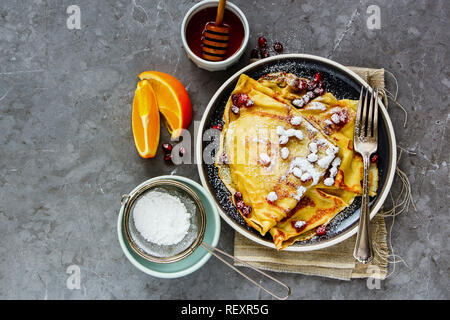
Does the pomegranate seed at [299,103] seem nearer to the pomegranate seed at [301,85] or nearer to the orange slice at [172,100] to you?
the pomegranate seed at [301,85]

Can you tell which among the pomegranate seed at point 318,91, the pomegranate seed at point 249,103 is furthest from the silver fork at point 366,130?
the pomegranate seed at point 249,103

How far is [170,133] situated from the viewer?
2432 mm

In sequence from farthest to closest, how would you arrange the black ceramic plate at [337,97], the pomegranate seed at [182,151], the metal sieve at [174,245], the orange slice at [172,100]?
the pomegranate seed at [182,151], the orange slice at [172,100], the black ceramic plate at [337,97], the metal sieve at [174,245]

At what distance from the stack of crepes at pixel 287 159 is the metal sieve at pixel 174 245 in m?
0.23

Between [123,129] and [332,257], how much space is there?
4.78 feet

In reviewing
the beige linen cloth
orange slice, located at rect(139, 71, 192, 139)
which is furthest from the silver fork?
orange slice, located at rect(139, 71, 192, 139)

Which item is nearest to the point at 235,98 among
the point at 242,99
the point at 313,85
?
the point at 242,99

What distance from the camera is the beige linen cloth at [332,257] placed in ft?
7.64

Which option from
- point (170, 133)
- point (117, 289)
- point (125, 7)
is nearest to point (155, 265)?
point (117, 289)

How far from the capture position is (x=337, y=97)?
7.34 feet

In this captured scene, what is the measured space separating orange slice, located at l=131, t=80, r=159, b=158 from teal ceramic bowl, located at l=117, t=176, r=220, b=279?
0.26m

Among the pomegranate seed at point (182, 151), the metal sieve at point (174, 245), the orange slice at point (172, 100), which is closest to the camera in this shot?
the metal sieve at point (174, 245)

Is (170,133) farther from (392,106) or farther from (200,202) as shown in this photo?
(392,106)

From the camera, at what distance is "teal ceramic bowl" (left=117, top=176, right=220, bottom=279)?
6.77 feet
